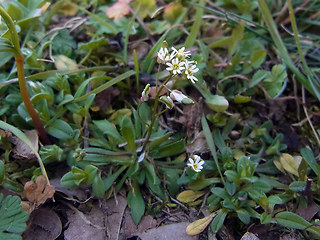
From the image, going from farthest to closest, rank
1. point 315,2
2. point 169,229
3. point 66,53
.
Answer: point 315,2
point 66,53
point 169,229

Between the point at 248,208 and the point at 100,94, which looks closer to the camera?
the point at 248,208

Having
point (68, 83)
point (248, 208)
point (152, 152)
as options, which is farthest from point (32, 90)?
point (248, 208)

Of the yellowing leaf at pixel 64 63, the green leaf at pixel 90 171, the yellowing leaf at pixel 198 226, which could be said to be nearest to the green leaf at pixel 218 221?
the yellowing leaf at pixel 198 226

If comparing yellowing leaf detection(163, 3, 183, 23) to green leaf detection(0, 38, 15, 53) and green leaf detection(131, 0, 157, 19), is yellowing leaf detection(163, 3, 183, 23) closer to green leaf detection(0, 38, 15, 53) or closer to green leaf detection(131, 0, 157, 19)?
green leaf detection(131, 0, 157, 19)

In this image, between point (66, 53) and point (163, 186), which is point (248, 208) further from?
point (66, 53)

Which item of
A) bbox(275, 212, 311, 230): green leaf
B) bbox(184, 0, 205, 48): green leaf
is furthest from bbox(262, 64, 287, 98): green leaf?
bbox(275, 212, 311, 230): green leaf

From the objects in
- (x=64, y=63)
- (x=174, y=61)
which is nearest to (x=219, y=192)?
(x=174, y=61)

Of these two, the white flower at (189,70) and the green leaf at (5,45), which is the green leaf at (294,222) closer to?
the white flower at (189,70)
